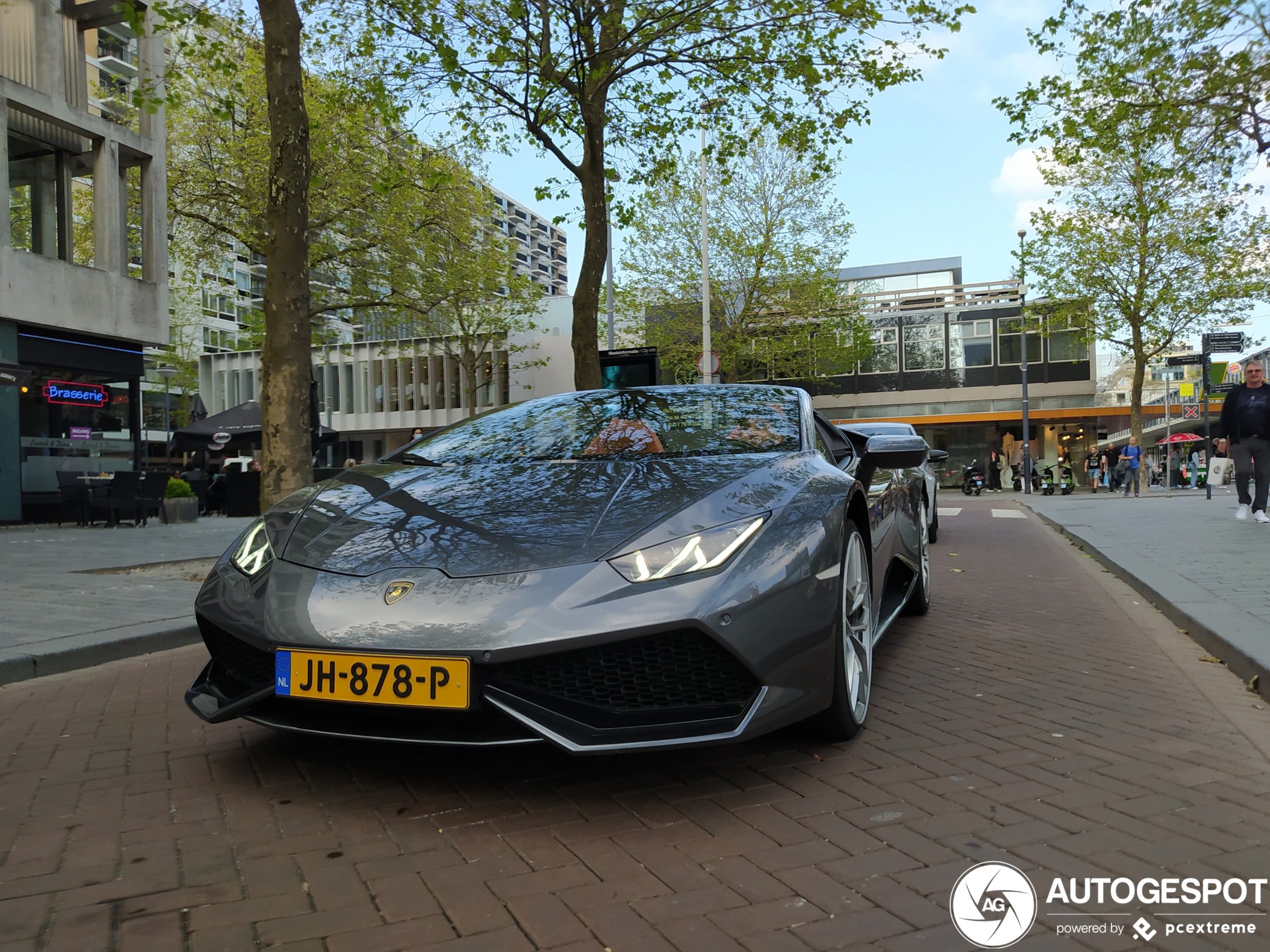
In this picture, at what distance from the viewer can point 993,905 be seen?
7.24 feet

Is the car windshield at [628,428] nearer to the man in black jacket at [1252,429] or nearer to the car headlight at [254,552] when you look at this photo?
the car headlight at [254,552]

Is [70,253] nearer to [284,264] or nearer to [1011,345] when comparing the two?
[284,264]

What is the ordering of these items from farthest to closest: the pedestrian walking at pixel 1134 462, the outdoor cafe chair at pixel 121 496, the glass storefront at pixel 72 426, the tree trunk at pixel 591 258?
the pedestrian walking at pixel 1134 462 → the glass storefront at pixel 72 426 → the outdoor cafe chair at pixel 121 496 → the tree trunk at pixel 591 258

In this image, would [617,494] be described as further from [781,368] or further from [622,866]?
[781,368]

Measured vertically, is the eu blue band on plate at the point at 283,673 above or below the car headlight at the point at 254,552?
below

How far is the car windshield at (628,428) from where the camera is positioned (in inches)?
150

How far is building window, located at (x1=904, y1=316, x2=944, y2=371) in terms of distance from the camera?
43.9m

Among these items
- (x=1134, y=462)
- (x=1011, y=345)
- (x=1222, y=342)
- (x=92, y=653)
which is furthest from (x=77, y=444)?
(x=1011, y=345)

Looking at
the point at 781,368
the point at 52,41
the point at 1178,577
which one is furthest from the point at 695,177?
the point at 1178,577

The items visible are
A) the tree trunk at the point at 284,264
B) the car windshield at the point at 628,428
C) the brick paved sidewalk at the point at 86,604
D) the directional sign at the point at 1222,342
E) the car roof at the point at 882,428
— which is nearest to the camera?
the car windshield at the point at 628,428

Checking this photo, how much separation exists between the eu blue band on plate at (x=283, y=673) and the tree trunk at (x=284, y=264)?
5.96 metres

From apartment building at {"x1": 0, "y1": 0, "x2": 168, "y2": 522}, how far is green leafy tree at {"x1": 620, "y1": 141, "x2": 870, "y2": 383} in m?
18.6

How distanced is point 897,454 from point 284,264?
6099 millimetres

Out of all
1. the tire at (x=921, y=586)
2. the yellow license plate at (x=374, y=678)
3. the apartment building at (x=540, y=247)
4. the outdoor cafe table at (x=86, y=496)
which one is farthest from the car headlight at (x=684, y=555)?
the apartment building at (x=540, y=247)
